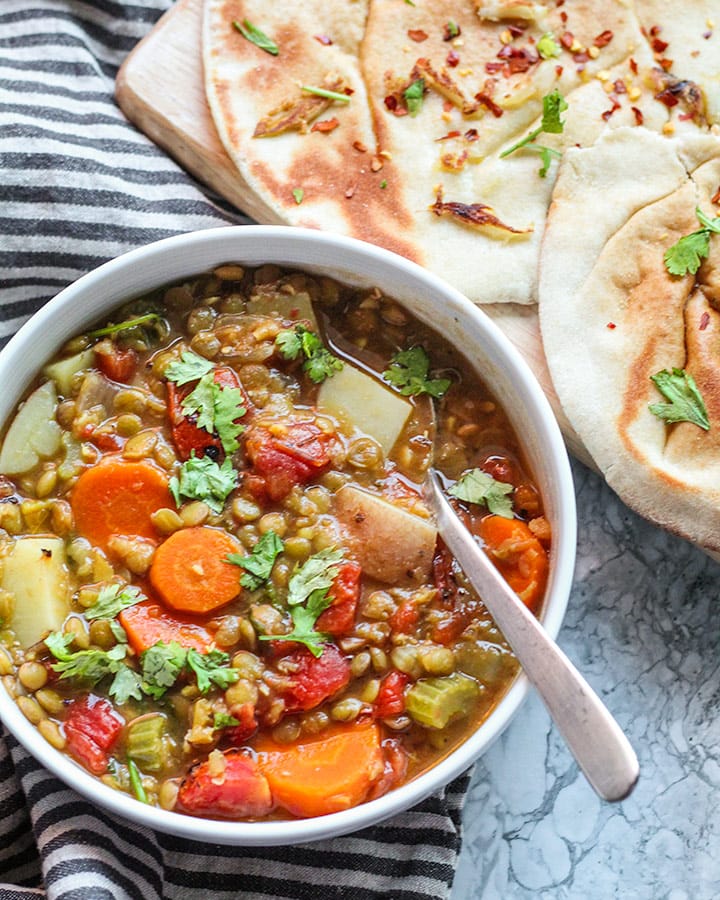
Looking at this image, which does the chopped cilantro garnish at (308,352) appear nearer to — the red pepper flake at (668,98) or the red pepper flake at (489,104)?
the red pepper flake at (489,104)

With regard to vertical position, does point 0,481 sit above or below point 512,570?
above

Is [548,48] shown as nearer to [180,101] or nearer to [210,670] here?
[180,101]

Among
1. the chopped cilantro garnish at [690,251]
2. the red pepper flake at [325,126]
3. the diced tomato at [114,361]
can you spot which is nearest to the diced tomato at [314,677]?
the diced tomato at [114,361]

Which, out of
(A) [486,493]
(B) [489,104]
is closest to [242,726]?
(A) [486,493]

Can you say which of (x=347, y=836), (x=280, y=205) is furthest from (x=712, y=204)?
(x=347, y=836)

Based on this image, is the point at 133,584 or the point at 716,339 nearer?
the point at 133,584

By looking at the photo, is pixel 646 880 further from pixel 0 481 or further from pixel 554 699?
pixel 0 481
